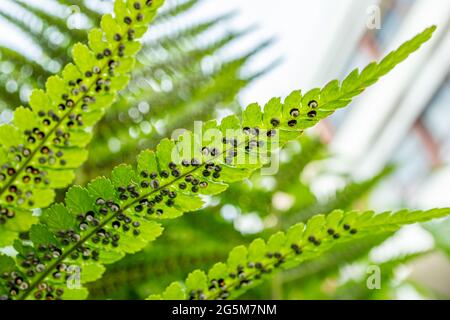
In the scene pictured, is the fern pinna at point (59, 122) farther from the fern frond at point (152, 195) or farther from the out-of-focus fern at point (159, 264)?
the out-of-focus fern at point (159, 264)

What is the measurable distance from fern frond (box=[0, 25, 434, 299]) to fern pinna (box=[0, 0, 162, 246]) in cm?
2

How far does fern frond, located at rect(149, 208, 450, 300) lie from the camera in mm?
457

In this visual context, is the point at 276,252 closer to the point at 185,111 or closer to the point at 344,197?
the point at 185,111

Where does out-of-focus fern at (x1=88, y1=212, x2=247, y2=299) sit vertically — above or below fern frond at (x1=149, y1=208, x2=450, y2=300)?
above

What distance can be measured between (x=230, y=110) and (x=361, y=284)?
49 centimetres

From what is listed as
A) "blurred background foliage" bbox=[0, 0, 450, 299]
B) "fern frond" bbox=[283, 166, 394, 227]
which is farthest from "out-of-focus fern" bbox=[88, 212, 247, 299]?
"fern frond" bbox=[283, 166, 394, 227]

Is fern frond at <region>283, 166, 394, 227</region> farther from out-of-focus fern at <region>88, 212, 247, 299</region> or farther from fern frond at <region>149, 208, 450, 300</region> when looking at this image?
fern frond at <region>149, 208, 450, 300</region>

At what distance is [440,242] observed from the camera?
1471mm

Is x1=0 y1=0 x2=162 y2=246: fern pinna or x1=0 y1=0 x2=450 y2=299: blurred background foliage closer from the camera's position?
x1=0 y1=0 x2=162 y2=246: fern pinna

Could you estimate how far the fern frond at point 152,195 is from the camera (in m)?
0.40

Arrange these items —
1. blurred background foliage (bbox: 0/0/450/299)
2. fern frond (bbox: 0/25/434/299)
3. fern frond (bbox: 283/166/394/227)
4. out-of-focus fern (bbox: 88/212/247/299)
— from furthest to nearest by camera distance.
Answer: fern frond (bbox: 283/166/394/227) → blurred background foliage (bbox: 0/0/450/299) → out-of-focus fern (bbox: 88/212/247/299) → fern frond (bbox: 0/25/434/299)

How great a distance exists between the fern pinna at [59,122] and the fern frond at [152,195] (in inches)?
0.7

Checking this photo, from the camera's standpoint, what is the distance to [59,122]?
468mm
